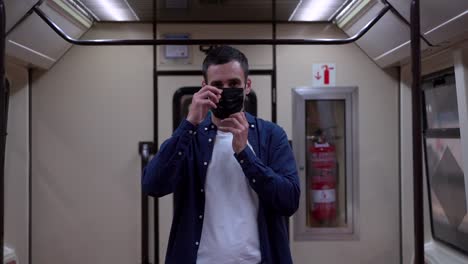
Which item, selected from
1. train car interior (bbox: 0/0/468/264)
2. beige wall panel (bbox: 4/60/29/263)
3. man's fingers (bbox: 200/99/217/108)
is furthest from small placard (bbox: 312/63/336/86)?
man's fingers (bbox: 200/99/217/108)

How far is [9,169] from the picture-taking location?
3.92m

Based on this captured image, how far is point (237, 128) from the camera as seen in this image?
1564 mm

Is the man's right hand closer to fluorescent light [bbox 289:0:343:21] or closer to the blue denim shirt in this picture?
the blue denim shirt

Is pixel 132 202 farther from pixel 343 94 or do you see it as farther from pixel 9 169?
pixel 343 94

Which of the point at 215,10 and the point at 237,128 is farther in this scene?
the point at 215,10

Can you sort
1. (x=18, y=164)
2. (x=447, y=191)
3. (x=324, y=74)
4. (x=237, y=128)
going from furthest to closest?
(x=324, y=74) < (x=18, y=164) < (x=447, y=191) < (x=237, y=128)

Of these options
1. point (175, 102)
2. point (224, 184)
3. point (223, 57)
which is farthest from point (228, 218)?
point (175, 102)

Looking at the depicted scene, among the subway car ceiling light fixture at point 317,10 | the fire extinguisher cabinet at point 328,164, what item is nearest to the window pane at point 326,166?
the fire extinguisher cabinet at point 328,164

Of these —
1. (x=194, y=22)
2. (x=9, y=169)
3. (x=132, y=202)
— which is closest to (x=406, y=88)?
(x=194, y=22)

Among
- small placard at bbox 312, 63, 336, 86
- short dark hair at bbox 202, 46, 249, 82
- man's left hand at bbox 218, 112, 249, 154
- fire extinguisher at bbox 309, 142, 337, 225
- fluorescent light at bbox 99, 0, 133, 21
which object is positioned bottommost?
fire extinguisher at bbox 309, 142, 337, 225

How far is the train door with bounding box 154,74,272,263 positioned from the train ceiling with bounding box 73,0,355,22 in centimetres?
49

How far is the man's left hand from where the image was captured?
1.55 m

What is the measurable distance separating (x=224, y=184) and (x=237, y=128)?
0.21 m

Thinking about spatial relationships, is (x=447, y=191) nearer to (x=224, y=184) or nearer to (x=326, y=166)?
(x=326, y=166)
